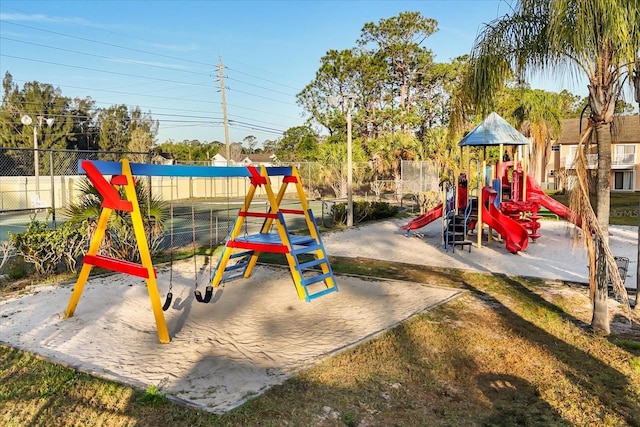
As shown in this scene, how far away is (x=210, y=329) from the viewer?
590cm

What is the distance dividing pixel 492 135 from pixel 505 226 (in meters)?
2.88

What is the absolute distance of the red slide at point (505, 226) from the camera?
11367 millimetres

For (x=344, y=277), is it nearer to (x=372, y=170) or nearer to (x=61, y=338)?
(x=61, y=338)

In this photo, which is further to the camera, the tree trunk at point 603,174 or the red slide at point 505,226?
the red slide at point 505,226

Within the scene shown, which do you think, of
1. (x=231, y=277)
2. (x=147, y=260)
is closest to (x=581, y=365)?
(x=147, y=260)

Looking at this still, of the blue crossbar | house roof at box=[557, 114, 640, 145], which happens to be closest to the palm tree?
the blue crossbar

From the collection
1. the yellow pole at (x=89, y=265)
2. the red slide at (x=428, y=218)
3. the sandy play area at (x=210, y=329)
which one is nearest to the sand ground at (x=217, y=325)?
the sandy play area at (x=210, y=329)

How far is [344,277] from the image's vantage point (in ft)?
28.7

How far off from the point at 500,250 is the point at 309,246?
241 inches

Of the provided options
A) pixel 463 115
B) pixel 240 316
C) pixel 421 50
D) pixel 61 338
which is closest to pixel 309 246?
pixel 240 316

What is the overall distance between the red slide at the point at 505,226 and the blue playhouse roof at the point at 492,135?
1343mm

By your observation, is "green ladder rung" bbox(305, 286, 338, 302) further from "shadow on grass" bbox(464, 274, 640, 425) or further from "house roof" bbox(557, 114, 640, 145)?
"house roof" bbox(557, 114, 640, 145)

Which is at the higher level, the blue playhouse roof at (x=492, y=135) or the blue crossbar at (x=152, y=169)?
Answer: the blue playhouse roof at (x=492, y=135)

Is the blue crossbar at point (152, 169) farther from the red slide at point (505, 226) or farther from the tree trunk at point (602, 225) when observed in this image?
the red slide at point (505, 226)
